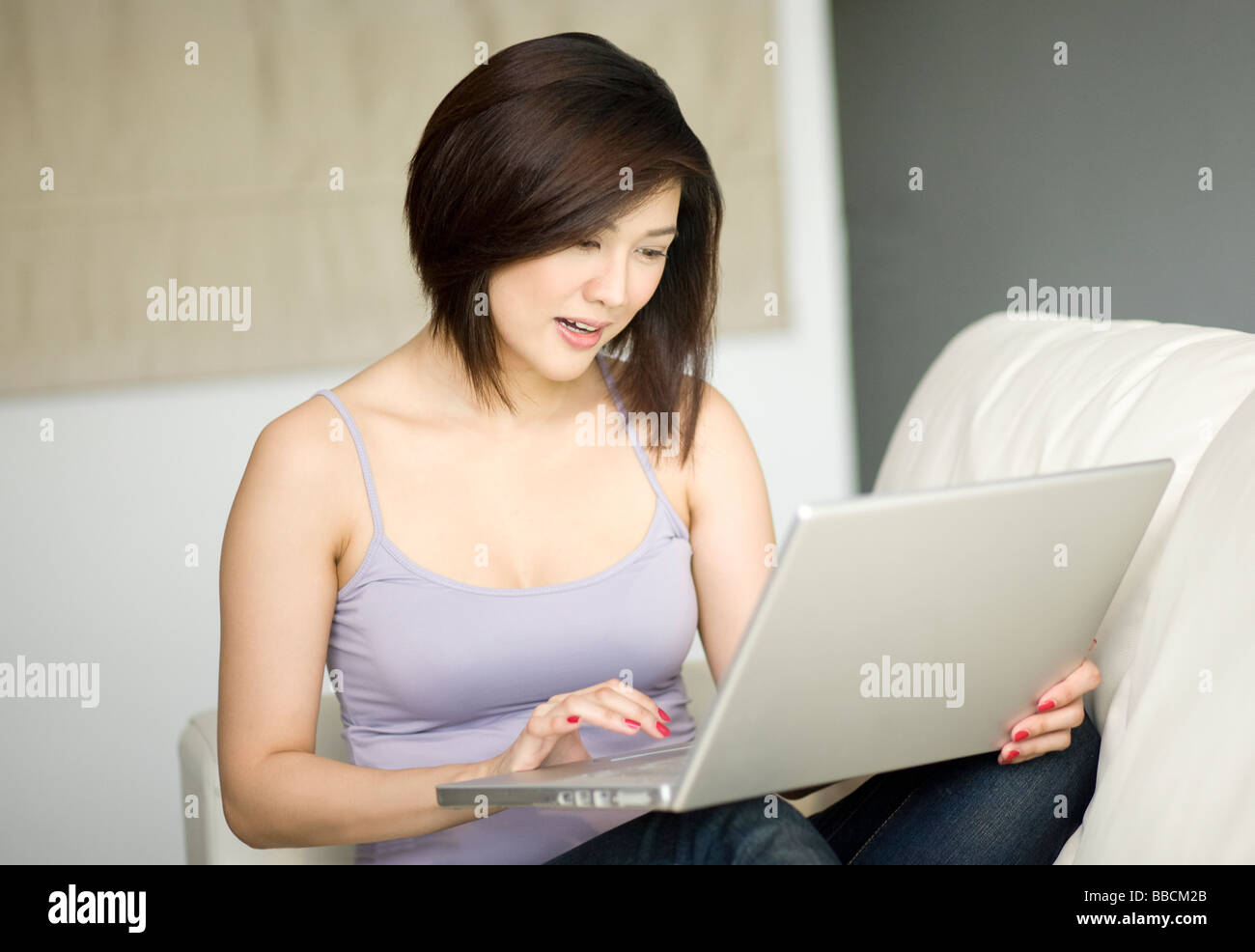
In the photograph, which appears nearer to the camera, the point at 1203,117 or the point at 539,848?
the point at 539,848

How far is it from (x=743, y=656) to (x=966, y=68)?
191 cm

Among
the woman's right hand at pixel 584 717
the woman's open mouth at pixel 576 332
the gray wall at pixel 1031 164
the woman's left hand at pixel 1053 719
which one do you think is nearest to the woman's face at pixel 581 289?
the woman's open mouth at pixel 576 332

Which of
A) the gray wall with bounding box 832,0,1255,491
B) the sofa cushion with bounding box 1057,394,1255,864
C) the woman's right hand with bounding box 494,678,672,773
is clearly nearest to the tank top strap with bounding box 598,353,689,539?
the woman's right hand with bounding box 494,678,672,773

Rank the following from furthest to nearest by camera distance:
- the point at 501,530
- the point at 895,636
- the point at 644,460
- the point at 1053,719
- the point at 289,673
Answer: the point at 644,460 < the point at 501,530 < the point at 289,673 < the point at 1053,719 < the point at 895,636

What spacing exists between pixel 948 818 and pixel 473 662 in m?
0.50

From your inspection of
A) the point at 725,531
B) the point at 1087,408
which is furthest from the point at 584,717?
the point at 1087,408

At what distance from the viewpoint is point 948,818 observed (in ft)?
3.96

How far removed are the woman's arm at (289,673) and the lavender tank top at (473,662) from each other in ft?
0.17

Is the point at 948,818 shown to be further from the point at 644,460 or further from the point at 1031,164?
the point at 1031,164

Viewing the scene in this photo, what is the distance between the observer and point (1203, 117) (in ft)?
5.17

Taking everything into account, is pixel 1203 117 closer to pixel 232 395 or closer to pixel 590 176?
pixel 590 176

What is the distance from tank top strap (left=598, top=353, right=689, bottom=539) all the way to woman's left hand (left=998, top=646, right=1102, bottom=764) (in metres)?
0.47

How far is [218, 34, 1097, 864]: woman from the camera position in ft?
4.09
